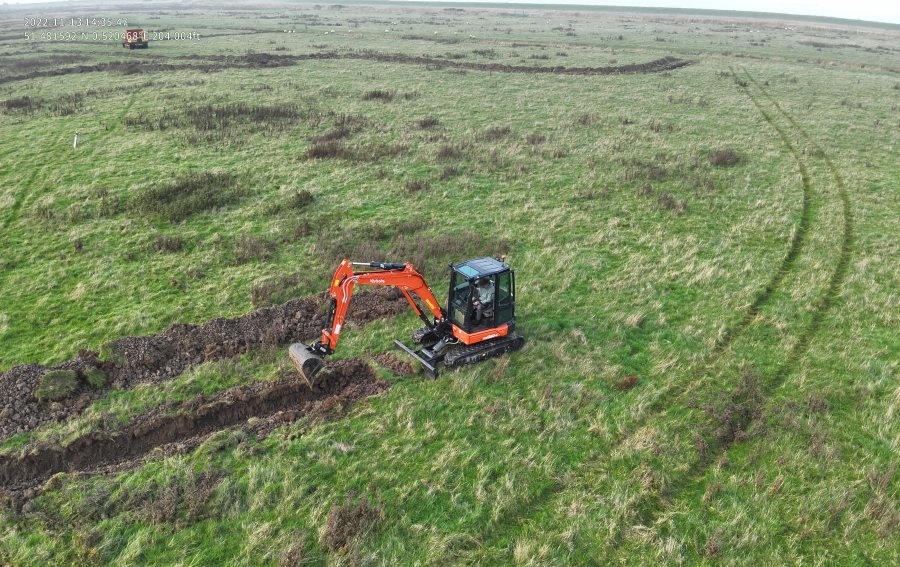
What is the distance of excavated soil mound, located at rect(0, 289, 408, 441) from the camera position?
13023 mm

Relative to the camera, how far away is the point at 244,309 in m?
17.6

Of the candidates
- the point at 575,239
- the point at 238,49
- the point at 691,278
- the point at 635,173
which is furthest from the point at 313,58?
the point at 691,278

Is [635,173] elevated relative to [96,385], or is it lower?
elevated

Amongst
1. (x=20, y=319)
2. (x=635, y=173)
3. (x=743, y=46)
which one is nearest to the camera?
(x=20, y=319)

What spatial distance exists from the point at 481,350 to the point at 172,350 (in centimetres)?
858

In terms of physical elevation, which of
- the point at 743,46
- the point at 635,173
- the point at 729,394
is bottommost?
the point at 729,394

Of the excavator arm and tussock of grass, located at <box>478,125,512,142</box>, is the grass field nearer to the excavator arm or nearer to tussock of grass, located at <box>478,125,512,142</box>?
tussock of grass, located at <box>478,125,512,142</box>

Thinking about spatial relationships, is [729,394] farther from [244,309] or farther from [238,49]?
[238,49]

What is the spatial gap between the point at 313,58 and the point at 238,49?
14719 mm

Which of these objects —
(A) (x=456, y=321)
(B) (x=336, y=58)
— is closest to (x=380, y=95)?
(B) (x=336, y=58)

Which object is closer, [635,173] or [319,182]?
[319,182]

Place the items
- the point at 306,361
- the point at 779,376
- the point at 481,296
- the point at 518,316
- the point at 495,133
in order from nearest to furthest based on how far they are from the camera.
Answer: the point at 306,361 < the point at 481,296 < the point at 779,376 < the point at 518,316 < the point at 495,133

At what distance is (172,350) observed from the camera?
15344 millimetres

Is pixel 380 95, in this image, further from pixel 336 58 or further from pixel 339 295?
pixel 339 295
